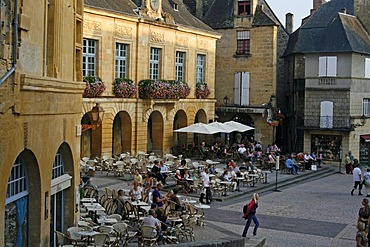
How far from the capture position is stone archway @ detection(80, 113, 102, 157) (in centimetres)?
3056

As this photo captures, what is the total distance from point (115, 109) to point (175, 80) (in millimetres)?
5698

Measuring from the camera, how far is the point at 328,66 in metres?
38.9

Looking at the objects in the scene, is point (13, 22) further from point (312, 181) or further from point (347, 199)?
point (312, 181)

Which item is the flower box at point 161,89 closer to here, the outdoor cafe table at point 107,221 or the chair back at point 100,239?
the outdoor cafe table at point 107,221

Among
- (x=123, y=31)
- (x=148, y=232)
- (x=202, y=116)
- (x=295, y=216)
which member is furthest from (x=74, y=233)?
(x=202, y=116)

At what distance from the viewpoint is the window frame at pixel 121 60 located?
104 feet

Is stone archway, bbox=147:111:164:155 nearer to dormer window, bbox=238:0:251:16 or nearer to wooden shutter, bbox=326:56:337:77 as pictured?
wooden shutter, bbox=326:56:337:77

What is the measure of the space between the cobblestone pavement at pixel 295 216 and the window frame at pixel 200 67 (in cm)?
1190

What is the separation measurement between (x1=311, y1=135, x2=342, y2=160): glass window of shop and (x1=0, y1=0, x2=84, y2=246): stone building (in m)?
25.4

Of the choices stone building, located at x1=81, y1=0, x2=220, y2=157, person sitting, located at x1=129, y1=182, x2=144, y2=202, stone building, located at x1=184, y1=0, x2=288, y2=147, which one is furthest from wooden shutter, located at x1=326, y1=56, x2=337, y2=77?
person sitting, located at x1=129, y1=182, x2=144, y2=202

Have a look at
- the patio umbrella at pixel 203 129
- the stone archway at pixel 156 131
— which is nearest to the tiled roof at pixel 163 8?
the stone archway at pixel 156 131

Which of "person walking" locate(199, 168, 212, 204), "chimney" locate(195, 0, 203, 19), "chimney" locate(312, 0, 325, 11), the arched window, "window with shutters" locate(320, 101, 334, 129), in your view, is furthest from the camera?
"chimney" locate(312, 0, 325, 11)

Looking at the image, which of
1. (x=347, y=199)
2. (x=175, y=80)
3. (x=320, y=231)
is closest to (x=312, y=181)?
(x=347, y=199)

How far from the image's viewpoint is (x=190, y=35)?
123ft
